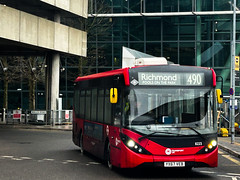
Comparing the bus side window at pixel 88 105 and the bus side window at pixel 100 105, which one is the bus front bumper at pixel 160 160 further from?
the bus side window at pixel 88 105

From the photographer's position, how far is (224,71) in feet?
153

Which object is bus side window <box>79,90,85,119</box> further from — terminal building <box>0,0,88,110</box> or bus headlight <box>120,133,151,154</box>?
terminal building <box>0,0,88,110</box>

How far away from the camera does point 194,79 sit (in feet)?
42.0

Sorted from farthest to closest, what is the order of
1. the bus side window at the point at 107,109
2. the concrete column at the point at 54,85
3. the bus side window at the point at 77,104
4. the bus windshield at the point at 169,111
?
1. the concrete column at the point at 54,85
2. the bus side window at the point at 77,104
3. the bus side window at the point at 107,109
4. the bus windshield at the point at 169,111

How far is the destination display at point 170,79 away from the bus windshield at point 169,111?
139 millimetres

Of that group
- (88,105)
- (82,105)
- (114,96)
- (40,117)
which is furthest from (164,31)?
(114,96)

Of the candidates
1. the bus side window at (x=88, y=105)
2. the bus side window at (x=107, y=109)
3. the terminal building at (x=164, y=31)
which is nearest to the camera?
the bus side window at (x=107, y=109)

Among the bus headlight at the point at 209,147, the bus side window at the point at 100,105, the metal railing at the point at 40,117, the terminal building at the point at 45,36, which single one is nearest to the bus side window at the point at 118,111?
the bus side window at the point at 100,105

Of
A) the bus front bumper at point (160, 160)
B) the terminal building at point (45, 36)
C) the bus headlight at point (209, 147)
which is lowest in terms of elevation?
the bus front bumper at point (160, 160)

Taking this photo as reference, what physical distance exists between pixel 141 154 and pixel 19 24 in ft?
65.8

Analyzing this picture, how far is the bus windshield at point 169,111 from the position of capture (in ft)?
40.2

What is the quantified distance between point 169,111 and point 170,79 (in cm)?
78

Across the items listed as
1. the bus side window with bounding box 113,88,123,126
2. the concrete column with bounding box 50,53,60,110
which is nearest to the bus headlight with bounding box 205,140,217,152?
the bus side window with bounding box 113,88,123,126

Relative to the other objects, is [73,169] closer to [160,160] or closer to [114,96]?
[114,96]
